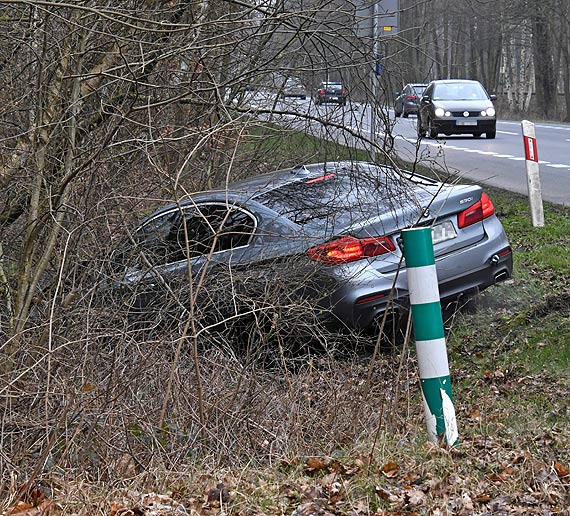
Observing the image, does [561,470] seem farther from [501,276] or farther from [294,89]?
[294,89]

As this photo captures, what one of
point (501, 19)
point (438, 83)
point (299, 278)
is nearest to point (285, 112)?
point (299, 278)

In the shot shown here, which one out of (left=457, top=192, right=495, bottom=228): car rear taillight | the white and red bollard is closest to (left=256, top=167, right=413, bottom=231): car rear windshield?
(left=457, top=192, right=495, bottom=228): car rear taillight

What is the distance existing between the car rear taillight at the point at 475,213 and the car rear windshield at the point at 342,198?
864 millimetres

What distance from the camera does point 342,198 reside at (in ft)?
24.0

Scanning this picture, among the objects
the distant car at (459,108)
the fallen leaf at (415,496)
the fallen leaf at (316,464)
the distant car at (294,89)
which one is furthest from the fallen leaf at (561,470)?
the distant car at (459,108)

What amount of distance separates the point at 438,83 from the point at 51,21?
2277cm

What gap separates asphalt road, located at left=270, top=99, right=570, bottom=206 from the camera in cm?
730

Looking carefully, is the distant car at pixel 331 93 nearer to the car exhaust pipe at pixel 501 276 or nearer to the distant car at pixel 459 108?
the car exhaust pipe at pixel 501 276

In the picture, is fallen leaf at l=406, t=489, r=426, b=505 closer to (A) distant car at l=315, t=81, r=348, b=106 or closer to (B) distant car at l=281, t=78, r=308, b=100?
(A) distant car at l=315, t=81, r=348, b=106

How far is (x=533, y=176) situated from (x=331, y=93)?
501 cm

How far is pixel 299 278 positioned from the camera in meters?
6.76

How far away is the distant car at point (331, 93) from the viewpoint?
7.60 meters

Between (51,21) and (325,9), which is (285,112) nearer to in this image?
(325,9)

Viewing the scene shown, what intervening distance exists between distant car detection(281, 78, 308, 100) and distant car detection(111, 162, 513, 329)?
1415 millimetres
